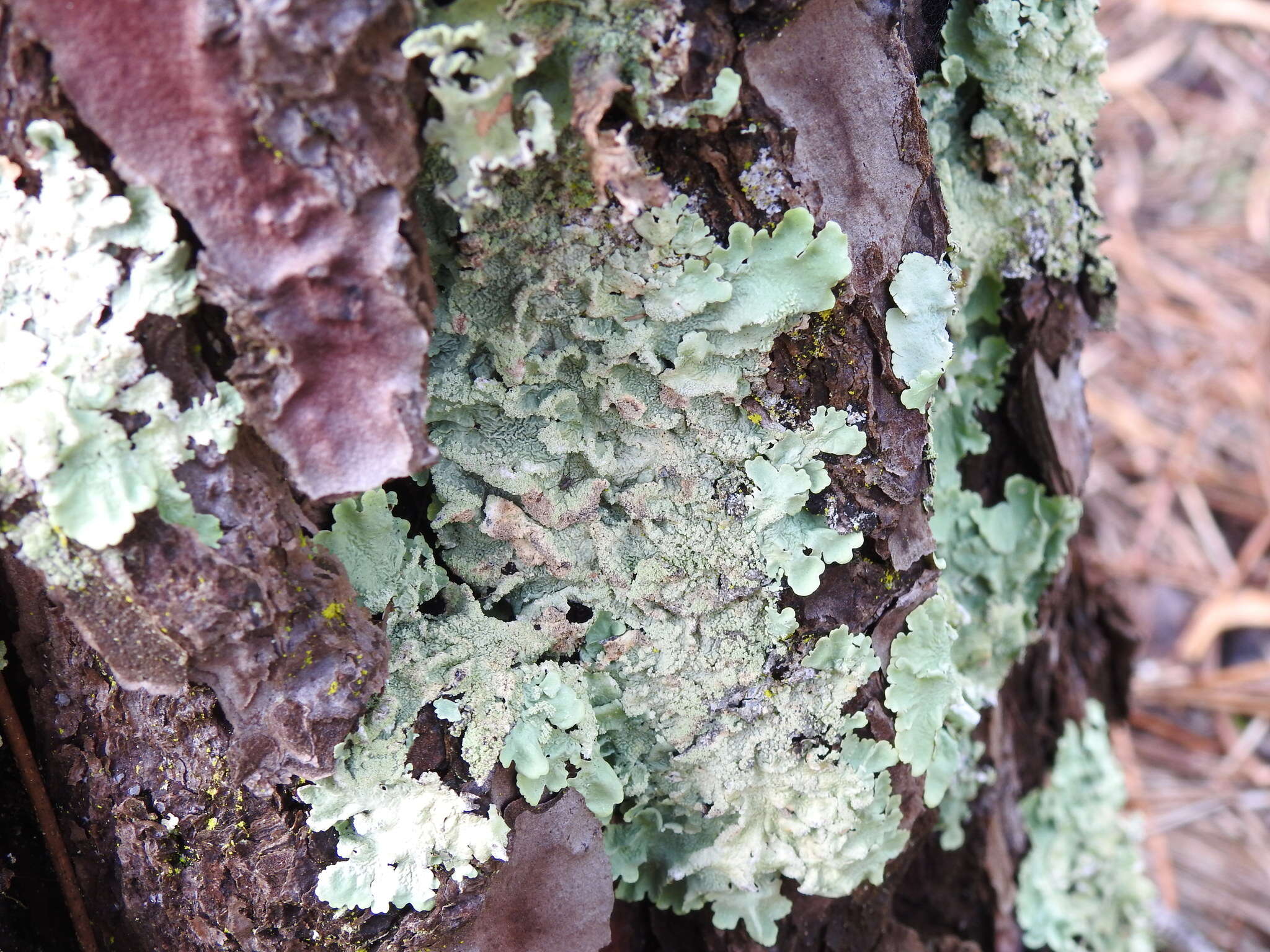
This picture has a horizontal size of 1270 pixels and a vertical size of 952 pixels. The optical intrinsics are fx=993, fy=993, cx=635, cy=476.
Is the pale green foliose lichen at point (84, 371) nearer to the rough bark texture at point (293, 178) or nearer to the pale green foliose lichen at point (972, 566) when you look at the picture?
the rough bark texture at point (293, 178)

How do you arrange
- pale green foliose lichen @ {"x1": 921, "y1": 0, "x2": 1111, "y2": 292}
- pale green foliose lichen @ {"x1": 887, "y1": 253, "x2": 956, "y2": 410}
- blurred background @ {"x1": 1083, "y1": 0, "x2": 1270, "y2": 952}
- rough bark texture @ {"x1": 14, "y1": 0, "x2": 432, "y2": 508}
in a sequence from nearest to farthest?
rough bark texture @ {"x1": 14, "y1": 0, "x2": 432, "y2": 508} → pale green foliose lichen @ {"x1": 887, "y1": 253, "x2": 956, "y2": 410} → pale green foliose lichen @ {"x1": 921, "y1": 0, "x2": 1111, "y2": 292} → blurred background @ {"x1": 1083, "y1": 0, "x2": 1270, "y2": 952}

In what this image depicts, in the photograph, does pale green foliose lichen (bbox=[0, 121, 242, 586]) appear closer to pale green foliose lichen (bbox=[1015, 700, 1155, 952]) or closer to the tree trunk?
the tree trunk

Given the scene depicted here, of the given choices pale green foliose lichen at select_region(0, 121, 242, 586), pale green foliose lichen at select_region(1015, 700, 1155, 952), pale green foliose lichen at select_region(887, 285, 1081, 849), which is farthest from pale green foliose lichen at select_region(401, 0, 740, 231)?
pale green foliose lichen at select_region(1015, 700, 1155, 952)

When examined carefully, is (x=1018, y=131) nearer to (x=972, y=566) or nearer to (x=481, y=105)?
(x=972, y=566)

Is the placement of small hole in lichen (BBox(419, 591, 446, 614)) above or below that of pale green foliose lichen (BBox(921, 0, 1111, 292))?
below

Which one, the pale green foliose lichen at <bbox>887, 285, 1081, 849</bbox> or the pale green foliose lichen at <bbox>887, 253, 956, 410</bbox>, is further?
the pale green foliose lichen at <bbox>887, 285, 1081, 849</bbox>

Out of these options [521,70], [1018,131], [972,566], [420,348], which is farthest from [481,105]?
[972,566]
